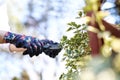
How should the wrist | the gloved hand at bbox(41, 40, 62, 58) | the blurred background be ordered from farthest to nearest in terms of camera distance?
1. the blurred background
2. the wrist
3. the gloved hand at bbox(41, 40, 62, 58)

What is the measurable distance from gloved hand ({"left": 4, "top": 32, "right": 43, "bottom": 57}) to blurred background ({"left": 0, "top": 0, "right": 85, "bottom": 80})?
2120 millimetres

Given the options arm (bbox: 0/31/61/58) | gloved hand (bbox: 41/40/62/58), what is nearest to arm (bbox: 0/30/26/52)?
arm (bbox: 0/31/61/58)

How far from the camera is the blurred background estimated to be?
5043 mm

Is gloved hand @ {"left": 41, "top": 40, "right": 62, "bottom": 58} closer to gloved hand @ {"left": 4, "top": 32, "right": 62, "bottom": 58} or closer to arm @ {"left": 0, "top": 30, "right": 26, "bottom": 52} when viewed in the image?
gloved hand @ {"left": 4, "top": 32, "right": 62, "bottom": 58}

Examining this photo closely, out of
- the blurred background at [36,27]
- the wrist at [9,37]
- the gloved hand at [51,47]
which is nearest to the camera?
the gloved hand at [51,47]

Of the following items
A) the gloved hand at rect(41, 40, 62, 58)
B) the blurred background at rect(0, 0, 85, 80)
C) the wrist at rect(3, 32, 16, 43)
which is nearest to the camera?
the gloved hand at rect(41, 40, 62, 58)

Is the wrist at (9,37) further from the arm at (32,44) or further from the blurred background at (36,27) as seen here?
the blurred background at (36,27)

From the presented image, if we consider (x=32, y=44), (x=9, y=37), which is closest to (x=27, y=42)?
(x=32, y=44)

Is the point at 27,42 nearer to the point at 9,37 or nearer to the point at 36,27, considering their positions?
the point at 9,37

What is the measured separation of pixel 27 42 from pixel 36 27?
9.86 ft

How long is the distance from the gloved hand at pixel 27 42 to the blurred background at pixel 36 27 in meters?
2.12

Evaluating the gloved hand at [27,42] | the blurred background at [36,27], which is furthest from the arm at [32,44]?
the blurred background at [36,27]

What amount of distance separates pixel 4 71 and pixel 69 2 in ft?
5.06

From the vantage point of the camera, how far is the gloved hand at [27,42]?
2570mm
